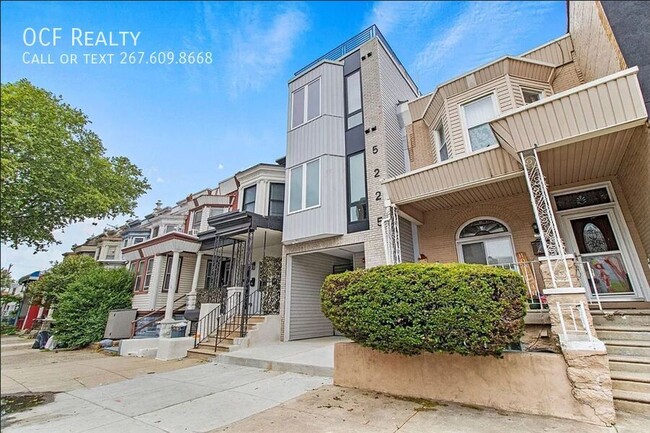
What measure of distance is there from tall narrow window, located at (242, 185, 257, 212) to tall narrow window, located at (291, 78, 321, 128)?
12.4 ft

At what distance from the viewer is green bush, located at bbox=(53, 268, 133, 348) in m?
12.7

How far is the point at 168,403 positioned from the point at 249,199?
981 centimetres

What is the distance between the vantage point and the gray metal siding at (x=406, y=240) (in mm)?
8930

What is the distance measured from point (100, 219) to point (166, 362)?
273 inches

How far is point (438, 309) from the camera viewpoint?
14.0ft

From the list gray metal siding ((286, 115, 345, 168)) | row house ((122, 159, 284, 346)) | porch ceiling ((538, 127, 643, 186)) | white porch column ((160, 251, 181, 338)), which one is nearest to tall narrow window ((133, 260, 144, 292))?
row house ((122, 159, 284, 346))

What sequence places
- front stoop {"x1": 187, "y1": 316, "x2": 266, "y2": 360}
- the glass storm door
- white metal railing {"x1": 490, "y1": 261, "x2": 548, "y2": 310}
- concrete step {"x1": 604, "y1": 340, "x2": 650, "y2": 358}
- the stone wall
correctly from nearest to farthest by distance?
the stone wall, concrete step {"x1": 604, "y1": 340, "x2": 650, "y2": 358}, white metal railing {"x1": 490, "y1": 261, "x2": 548, "y2": 310}, the glass storm door, front stoop {"x1": 187, "y1": 316, "x2": 266, "y2": 360}

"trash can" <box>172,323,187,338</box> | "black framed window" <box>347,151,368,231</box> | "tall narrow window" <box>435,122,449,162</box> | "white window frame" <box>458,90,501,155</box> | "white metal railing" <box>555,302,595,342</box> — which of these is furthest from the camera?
"trash can" <box>172,323,187,338</box>

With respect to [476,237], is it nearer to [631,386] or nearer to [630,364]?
[630,364]

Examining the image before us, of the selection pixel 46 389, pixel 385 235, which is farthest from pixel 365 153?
pixel 46 389

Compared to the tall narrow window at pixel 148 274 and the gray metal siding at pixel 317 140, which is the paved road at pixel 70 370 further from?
the gray metal siding at pixel 317 140

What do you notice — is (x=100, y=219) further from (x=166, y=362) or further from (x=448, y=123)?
(x=448, y=123)

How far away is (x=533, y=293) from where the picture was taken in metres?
6.90

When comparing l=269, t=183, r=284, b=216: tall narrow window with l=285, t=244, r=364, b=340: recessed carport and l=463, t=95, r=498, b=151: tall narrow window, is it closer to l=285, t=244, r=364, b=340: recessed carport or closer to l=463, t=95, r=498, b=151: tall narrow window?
l=285, t=244, r=364, b=340: recessed carport
